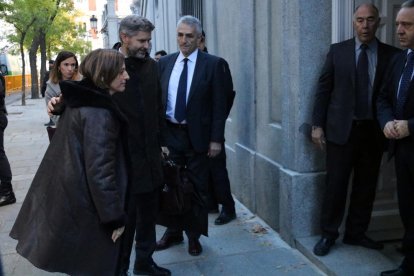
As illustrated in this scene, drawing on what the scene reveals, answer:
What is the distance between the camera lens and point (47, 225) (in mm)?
2828

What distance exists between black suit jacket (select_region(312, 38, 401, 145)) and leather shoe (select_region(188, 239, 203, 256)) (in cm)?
154

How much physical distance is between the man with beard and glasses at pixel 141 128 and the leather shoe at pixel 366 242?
5.69 ft

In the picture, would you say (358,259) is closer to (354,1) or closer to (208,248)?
(208,248)

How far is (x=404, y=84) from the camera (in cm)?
338

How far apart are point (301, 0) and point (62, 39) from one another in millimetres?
32446

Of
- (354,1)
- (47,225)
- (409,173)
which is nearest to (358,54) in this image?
(354,1)

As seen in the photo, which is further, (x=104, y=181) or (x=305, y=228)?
(x=305, y=228)

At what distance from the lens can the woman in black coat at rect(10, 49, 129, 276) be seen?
272cm

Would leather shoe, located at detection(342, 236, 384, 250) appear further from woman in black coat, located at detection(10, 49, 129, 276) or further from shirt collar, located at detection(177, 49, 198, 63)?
woman in black coat, located at detection(10, 49, 129, 276)

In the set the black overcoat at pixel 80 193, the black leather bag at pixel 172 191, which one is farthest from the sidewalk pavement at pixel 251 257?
the black overcoat at pixel 80 193

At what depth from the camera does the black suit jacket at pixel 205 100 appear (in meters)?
4.38

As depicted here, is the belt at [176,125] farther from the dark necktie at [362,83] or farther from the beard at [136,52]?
the dark necktie at [362,83]

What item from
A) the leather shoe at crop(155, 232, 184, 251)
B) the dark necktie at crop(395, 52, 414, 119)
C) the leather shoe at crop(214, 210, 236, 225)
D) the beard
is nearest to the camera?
the dark necktie at crop(395, 52, 414, 119)

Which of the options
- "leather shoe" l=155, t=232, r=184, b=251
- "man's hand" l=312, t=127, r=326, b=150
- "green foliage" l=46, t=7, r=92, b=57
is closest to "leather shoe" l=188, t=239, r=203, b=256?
"leather shoe" l=155, t=232, r=184, b=251
